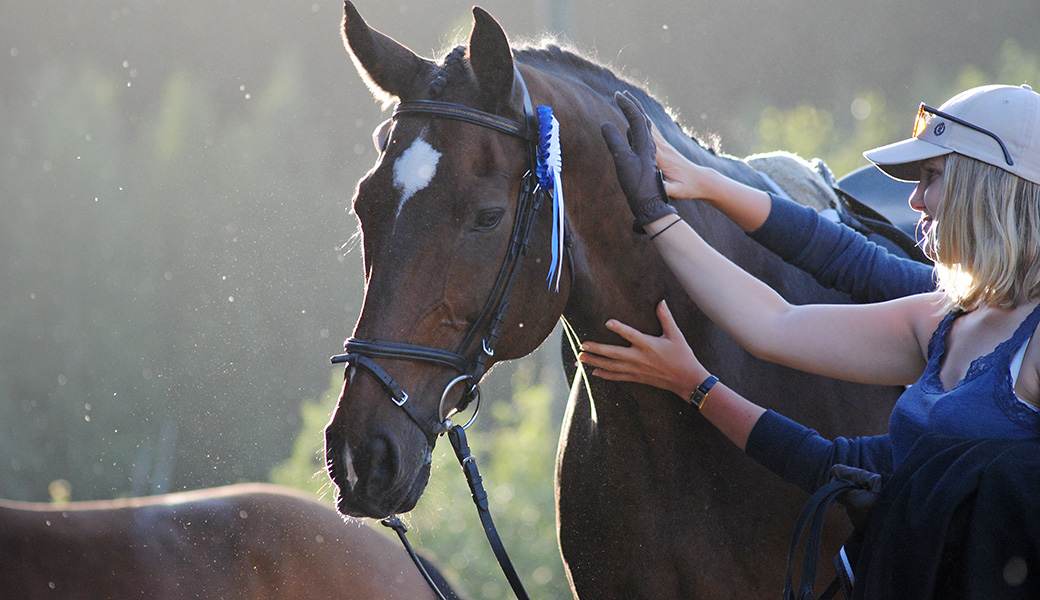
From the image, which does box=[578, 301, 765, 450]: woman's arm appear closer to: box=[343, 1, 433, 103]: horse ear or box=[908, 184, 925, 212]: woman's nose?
box=[908, 184, 925, 212]: woman's nose

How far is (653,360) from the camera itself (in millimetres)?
2041

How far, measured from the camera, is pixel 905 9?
3812 cm

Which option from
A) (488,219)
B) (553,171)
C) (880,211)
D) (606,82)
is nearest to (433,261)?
(488,219)

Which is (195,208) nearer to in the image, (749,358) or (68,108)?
(68,108)

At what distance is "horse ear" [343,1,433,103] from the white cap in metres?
1.07

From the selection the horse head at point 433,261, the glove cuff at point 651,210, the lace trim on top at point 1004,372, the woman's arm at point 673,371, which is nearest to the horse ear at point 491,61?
the horse head at point 433,261

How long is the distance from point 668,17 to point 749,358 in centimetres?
3878

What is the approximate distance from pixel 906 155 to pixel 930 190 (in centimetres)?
9

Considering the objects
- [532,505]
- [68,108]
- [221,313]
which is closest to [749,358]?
[532,505]

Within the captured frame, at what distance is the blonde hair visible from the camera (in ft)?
5.05

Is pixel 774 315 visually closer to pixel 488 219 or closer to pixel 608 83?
pixel 488 219

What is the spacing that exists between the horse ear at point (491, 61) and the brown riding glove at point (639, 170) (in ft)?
0.90

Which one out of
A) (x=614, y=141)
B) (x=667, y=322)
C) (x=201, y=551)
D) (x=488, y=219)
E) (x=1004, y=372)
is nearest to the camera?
(x=1004, y=372)

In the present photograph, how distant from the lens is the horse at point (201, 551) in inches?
110
